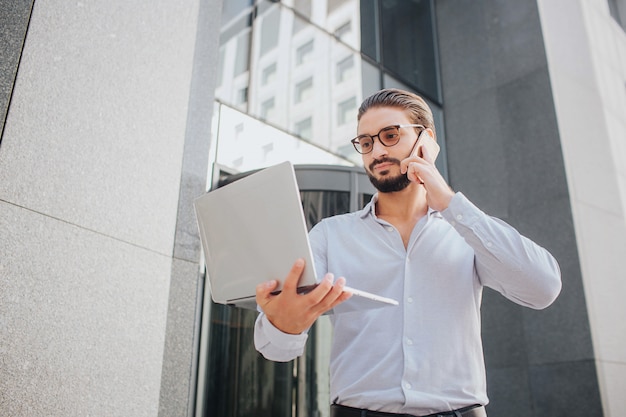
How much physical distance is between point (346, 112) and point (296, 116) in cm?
80

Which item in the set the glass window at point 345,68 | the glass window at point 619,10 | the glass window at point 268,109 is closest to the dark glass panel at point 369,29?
the glass window at point 345,68

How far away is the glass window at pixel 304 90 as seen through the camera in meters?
6.77

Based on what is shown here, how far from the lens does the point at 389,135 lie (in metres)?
2.16

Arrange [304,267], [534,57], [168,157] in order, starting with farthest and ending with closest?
[534,57] < [168,157] < [304,267]

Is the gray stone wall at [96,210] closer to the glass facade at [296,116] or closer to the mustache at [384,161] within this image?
the glass facade at [296,116]

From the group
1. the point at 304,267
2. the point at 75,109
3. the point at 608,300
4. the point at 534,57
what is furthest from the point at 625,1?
the point at 304,267

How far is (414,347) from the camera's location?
73.5 inches

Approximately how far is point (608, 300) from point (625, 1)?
6518mm

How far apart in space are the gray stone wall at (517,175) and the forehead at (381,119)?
5368 mm

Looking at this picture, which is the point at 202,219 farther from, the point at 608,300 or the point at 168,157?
the point at 608,300

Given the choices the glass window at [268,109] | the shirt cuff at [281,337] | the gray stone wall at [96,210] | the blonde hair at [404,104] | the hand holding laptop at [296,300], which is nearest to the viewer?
the hand holding laptop at [296,300]

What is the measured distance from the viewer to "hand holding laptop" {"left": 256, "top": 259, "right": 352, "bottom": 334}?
153 cm

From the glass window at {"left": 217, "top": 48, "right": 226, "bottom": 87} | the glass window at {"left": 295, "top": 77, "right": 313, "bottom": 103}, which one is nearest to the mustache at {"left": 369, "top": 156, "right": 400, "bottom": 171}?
the glass window at {"left": 217, "top": 48, "right": 226, "bottom": 87}

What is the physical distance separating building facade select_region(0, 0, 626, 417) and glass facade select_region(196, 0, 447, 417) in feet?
0.08
